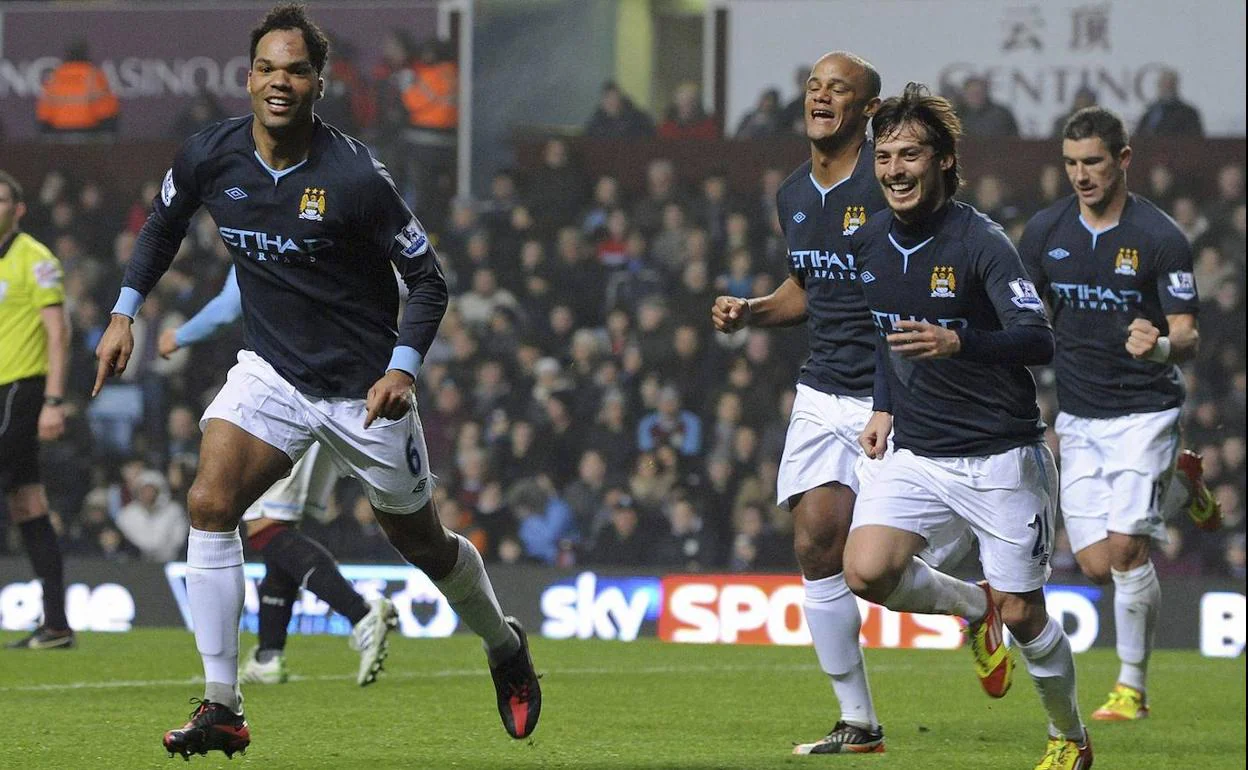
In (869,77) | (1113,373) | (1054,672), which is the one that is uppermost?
(869,77)

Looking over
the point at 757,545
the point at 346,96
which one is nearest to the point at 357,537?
the point at 757,545

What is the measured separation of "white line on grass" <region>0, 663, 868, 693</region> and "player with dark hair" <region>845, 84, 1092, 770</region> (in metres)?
3.88

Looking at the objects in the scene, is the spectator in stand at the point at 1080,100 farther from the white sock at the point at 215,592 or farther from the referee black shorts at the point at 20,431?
the white sock at the point at 215,592

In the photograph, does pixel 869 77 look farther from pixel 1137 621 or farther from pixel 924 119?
pixel 1137 621

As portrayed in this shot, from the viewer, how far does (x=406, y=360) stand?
579cm

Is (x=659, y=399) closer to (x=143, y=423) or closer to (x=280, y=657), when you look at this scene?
(x=143, y=423)

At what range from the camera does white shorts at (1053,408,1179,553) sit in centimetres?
815

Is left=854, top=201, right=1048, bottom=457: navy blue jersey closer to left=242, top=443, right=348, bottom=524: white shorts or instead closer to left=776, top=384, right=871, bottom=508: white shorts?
left=776, top=384, right=871, bottom=508: white shorts

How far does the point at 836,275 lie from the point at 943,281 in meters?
0.87

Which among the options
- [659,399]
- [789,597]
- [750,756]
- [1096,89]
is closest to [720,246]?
[659,399]

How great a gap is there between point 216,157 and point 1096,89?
11.2 m

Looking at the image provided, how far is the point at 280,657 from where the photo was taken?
8891 mm

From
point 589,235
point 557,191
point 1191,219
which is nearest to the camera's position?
point 1191,219

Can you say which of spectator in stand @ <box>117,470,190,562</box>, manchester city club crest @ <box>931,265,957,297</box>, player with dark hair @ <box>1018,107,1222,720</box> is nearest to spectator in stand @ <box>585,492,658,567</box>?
spectator in stand @ <box>117,470,190,562</box>
